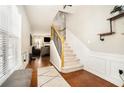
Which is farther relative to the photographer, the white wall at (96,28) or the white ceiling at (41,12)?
the white ceiling at (41,12)

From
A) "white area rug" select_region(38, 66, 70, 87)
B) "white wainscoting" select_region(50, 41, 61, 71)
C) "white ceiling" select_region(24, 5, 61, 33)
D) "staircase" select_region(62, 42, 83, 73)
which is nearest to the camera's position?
"white area rug" select_region(38, 66, 70, 87)

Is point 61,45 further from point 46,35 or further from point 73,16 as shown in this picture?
point 46,35

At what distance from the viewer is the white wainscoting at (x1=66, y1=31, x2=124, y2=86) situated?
269 cm

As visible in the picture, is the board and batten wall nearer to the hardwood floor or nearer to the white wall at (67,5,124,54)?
the white wall at (67,5,124,54)

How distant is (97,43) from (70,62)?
1429mm

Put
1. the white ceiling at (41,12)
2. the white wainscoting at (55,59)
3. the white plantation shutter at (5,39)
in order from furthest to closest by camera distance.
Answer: the white wainscoting at (55,59) < the white ceiling at (41,12) < the white plantation shutter at (5,39)

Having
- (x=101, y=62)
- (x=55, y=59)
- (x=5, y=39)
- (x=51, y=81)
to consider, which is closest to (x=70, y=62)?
(x=55, y=59)

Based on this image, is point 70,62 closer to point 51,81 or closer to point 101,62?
point 101,62

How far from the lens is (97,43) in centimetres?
351

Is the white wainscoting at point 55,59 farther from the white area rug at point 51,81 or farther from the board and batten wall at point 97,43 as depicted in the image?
the board and batten wall at point 97,43

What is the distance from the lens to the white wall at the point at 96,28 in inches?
106

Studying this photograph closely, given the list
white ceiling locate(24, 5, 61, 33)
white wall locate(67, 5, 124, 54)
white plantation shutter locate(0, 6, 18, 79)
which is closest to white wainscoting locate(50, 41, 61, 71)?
white wall locate(67, 5, 124, 54)

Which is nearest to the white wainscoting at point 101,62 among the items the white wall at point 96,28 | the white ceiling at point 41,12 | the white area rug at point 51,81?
the white wall at point 96,28
